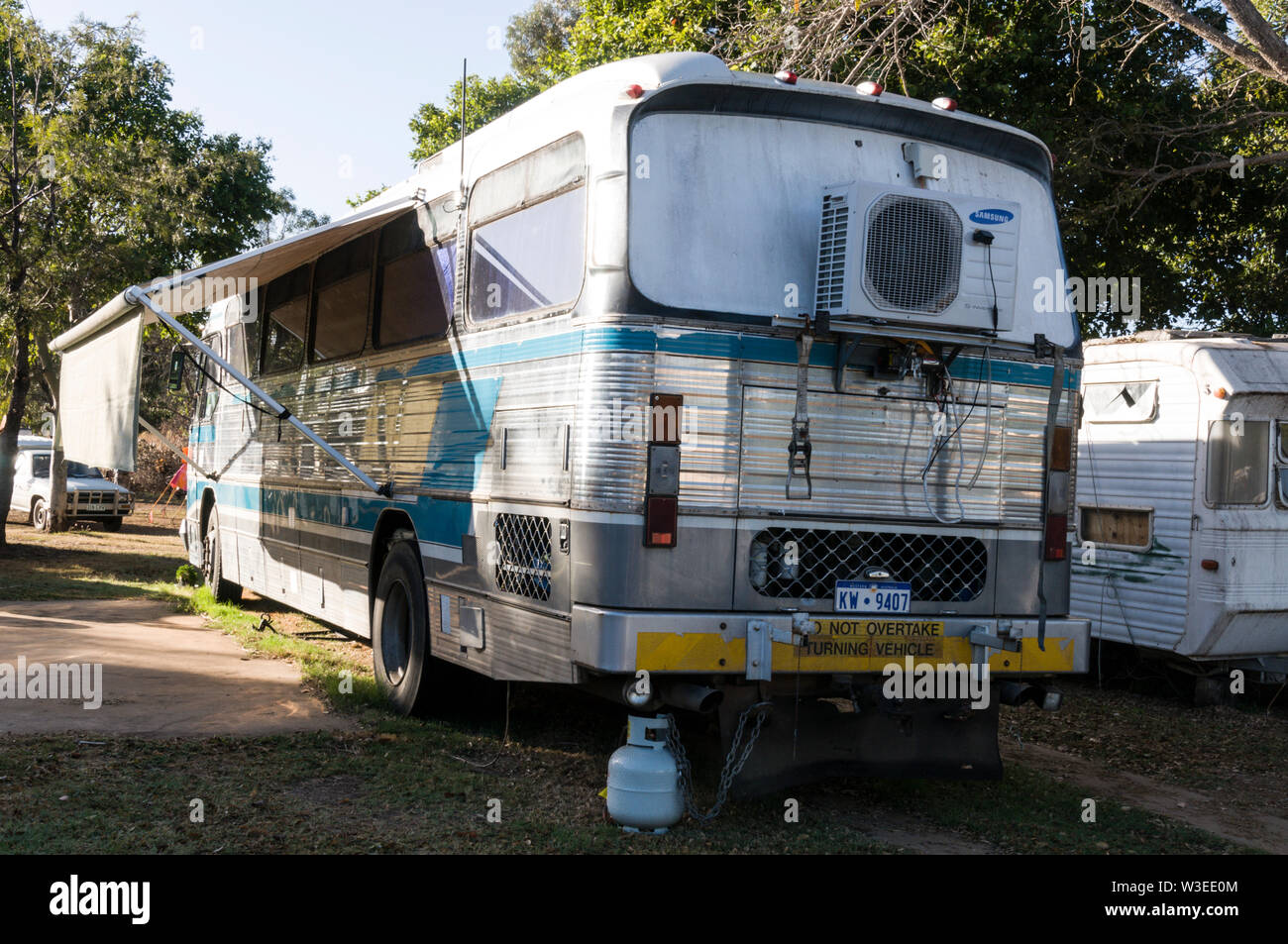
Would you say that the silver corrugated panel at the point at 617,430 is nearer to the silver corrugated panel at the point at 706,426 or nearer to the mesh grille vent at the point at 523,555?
the silver corrugated panel at the point at 706,426

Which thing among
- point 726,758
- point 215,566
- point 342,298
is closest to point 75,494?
point 215,566

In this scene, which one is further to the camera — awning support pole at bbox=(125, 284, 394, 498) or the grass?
awning support pole at bbox=(125, 284, 394, 498)

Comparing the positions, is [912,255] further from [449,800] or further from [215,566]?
[215,566]

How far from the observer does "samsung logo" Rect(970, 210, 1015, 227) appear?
5852 millimetres

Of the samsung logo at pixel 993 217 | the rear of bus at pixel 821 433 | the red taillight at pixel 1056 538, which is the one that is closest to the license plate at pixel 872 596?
the rear of bus at pixel 821 433

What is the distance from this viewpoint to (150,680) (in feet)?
29.3

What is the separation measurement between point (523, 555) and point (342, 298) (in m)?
3.74

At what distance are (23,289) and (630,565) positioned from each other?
12780 mm

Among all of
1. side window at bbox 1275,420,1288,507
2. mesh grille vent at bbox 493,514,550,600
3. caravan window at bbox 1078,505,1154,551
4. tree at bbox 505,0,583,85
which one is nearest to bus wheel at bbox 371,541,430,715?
mesh grille vent at bbox 493,514,550,600

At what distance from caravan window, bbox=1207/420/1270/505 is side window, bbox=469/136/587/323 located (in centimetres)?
578

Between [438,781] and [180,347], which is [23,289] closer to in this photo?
[180,347]

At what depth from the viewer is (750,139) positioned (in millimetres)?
5945

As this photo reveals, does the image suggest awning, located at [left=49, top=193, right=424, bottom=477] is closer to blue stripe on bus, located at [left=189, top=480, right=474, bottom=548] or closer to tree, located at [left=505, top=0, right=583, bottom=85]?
blue stripe on bus, located at [left=189, top=480, right=474, bottom=548]

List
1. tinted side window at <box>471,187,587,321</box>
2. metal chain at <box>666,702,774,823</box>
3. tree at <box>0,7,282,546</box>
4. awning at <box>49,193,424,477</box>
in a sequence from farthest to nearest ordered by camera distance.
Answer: tree at <box>0,7,282,546</box>, awning at <box>49,193,424,477</box>, tinted side window at <box>471,187,587,321</box>, metal chain at <box>666,702,774,823</box>
